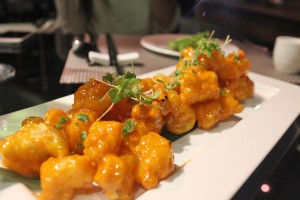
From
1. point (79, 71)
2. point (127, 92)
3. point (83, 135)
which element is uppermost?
point (127, 92)

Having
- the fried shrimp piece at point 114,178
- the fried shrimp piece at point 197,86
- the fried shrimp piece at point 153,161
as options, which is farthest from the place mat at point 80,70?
the fried shrimp piece at point 114,178

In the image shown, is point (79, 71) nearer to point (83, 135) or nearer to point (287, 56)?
point (83, 135)

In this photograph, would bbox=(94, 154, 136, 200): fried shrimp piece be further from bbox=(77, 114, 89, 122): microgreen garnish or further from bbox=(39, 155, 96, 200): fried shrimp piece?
bbox=(77, 114, 89, 122): microgreen garnish

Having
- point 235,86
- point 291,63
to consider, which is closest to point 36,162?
point 235,86

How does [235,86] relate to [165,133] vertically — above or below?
above

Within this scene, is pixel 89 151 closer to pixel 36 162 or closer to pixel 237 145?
pixel 36 162

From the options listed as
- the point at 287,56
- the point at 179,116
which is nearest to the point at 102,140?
the point at 179,116
